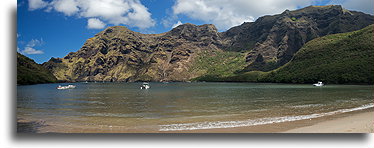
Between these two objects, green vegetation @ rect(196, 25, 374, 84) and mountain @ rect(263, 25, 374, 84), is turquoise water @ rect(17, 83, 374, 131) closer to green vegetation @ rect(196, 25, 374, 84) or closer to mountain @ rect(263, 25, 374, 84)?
green vegetation @ rect(196, 25, 374, 84)

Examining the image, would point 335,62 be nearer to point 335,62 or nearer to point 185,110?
point 335,62

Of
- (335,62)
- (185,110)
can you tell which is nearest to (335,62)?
(335,62)

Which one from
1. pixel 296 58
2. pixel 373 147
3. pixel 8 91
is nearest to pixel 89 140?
pixel 8 91

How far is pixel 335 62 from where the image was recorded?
271 ft

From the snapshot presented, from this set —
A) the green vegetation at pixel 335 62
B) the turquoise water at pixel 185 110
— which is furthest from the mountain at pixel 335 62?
the turquoise water at pixel 185 110

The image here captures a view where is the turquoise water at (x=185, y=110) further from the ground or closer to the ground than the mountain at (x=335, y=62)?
closer to the ground

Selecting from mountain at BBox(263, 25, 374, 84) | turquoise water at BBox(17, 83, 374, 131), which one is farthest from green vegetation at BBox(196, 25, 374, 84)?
turquoise water at BBox(17, 83, 374, 131)

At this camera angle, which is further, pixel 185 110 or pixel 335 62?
pixel 335 62

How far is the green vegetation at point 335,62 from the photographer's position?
6944 cm

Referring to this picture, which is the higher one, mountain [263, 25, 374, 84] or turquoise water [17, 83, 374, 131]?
mountain [263, 25, 374, 84]

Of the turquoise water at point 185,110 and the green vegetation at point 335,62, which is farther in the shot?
the green vegetation at point 335,62

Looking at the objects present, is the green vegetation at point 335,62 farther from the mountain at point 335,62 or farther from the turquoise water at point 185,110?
the turquoise water at point 185,110

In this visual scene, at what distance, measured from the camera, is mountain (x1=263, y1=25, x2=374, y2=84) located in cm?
6938

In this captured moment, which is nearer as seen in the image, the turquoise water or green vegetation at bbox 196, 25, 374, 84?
the turquoise water
